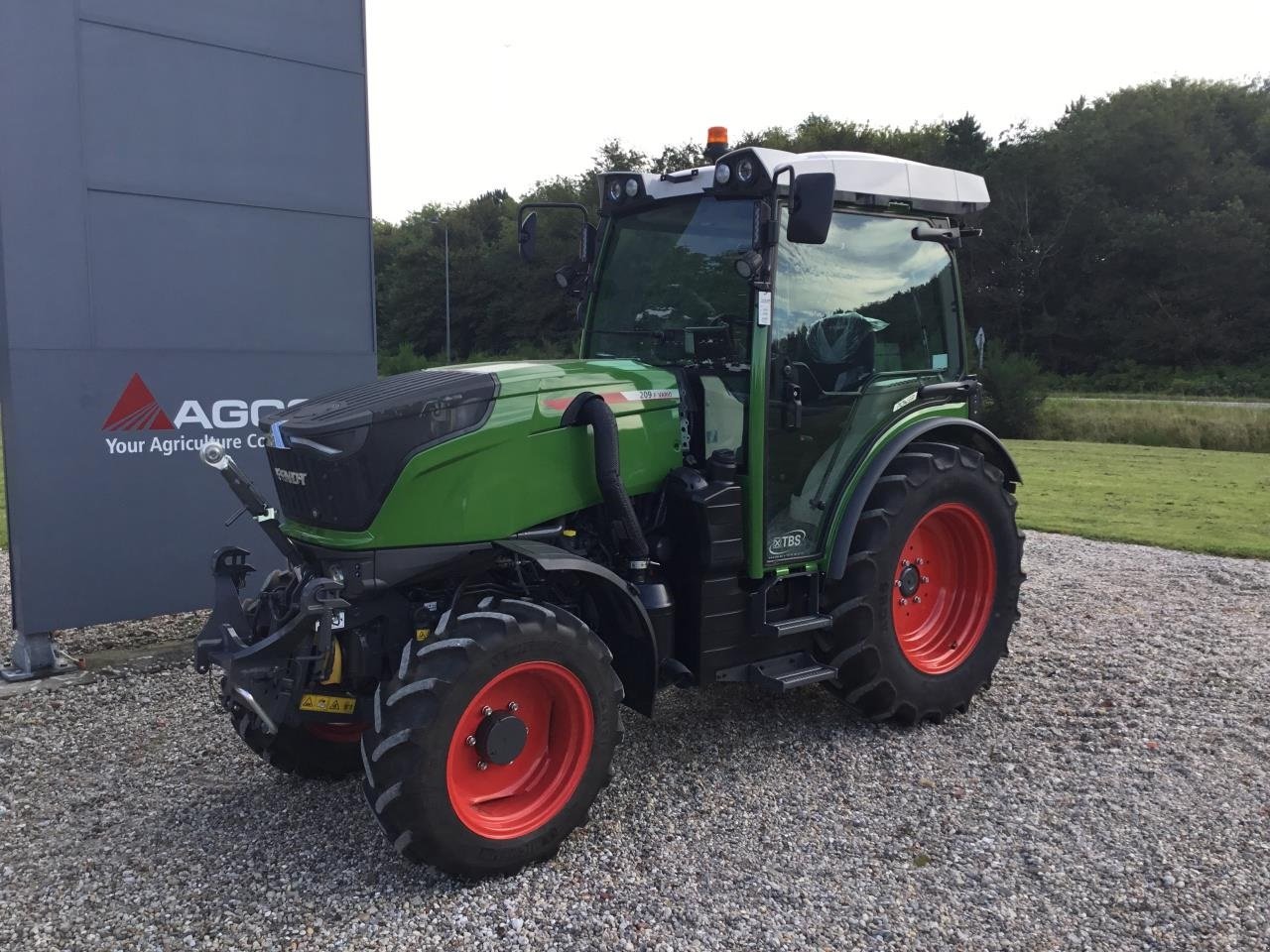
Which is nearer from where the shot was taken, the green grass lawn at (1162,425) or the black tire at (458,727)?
the black tire at (458,727)

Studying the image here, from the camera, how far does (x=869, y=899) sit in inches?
122

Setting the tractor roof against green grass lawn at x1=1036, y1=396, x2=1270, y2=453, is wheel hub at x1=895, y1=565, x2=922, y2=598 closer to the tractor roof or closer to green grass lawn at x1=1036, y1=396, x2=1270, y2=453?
the tractor roof

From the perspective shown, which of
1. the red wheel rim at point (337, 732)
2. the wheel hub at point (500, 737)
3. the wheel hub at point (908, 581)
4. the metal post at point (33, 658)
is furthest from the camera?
the metal post at point (33, 658)

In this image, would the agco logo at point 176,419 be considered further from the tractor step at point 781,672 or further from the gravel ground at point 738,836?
the tractor step at point 781,672

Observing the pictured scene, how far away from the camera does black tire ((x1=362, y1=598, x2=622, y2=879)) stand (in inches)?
118

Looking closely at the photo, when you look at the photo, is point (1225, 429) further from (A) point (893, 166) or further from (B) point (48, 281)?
(B) point (48, 281)

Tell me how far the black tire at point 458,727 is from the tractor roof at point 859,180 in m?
1.92

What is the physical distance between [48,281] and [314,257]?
148cm

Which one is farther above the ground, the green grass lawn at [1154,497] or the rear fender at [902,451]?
the rear fender at [902,451]

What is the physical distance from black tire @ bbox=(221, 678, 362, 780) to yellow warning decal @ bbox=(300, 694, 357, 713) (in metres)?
0.48

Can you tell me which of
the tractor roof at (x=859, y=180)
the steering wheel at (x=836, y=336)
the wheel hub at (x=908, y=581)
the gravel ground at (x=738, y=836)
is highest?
the tractor roof at (x=859, y=180)

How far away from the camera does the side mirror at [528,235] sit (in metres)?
4.75

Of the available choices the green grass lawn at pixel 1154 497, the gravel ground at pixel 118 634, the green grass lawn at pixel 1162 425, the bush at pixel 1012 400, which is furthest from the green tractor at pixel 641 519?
the bush at pixel 1012 400

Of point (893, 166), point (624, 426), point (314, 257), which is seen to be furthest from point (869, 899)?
point (314, 257)
